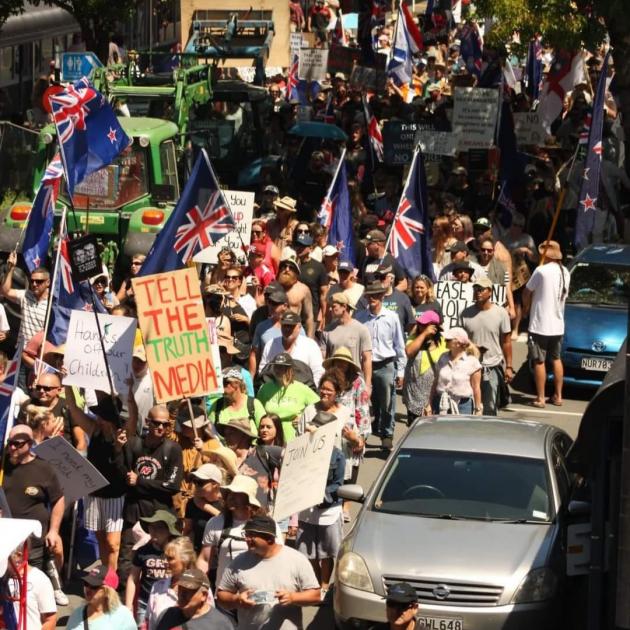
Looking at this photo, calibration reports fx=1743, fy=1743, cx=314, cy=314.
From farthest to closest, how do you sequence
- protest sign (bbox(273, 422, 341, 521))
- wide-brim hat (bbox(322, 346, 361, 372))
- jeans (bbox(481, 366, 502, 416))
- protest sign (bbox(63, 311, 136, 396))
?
jeans (bbox(481, 366, 502, 416)) → wide-brim hat (bbox(322, 346, 361, 372)) → protest sign (bbox(63, 311, 136, 396)) → protest sign (bbox(273, 422, 341, 521))

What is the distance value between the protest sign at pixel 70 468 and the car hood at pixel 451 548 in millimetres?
1842

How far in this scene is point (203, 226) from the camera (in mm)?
15320

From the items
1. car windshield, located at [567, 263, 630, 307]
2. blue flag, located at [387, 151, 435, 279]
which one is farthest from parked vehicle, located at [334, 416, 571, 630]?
blue flag, located at [387, 151, 435, 279]

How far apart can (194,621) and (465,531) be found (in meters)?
2.55

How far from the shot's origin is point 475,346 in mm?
15641

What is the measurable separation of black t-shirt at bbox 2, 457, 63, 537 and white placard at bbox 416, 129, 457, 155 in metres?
13.6

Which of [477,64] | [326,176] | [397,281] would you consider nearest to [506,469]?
[397,281]

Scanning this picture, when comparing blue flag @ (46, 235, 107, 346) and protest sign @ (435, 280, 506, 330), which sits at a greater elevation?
blue flag @ (46, 235, 107, 346)

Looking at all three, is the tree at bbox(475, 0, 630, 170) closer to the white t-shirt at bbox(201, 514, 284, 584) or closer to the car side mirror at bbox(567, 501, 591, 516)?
the car side mirror at bbox(567, 501, 591, 516)

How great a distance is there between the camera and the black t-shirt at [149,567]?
10891mm

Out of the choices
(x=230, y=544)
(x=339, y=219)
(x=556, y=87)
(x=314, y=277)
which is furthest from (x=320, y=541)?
(x=556, y=87)

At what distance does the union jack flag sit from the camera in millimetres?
15211

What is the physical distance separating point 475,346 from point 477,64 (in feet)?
68.1

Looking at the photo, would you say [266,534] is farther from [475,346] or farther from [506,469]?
[475,346]
